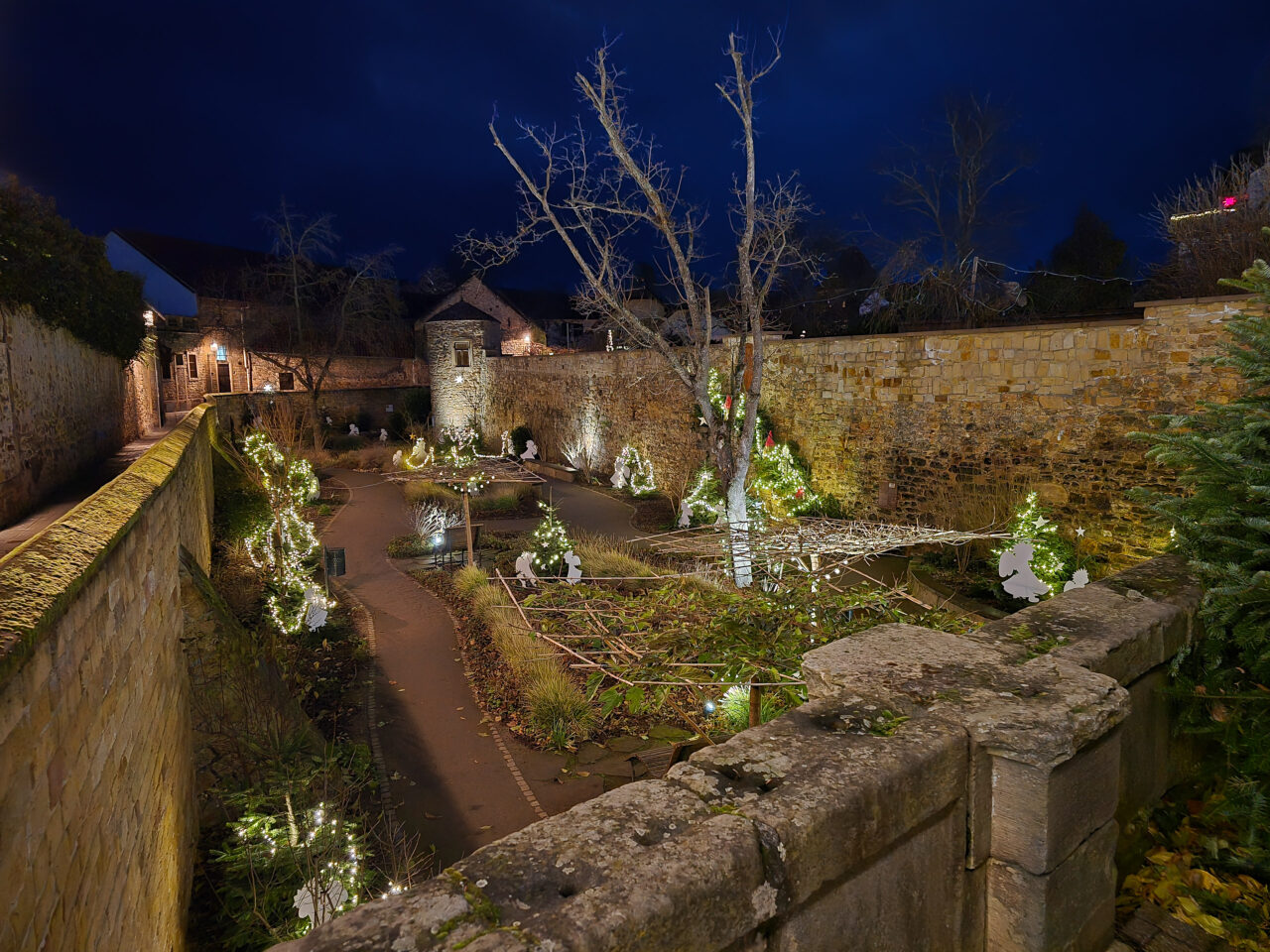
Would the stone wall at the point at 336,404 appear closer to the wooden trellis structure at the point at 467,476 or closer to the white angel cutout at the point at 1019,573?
the wooden trellis structure at the point at 467,476

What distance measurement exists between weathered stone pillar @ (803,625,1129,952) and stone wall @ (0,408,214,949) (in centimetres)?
243

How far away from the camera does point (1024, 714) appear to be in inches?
76.0

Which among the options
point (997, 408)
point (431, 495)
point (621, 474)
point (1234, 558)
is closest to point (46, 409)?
point (431, 495)

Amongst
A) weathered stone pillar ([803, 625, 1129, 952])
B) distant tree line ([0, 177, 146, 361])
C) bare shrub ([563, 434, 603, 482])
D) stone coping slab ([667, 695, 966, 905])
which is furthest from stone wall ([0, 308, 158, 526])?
bare shrub ([563, 434, 603, 482])

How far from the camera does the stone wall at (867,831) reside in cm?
128

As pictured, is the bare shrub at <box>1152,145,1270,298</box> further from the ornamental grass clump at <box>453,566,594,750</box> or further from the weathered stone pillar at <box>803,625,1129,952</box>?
the weathered stone pillar at <box>803,625,1129,952</box>

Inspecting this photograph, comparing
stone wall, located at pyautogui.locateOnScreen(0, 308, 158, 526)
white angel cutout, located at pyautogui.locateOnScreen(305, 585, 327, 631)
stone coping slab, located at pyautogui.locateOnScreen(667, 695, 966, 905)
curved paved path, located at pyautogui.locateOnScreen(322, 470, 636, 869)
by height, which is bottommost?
curved paved path, located at pyautogui.locateOnScreen(322, 470, 636, 869)

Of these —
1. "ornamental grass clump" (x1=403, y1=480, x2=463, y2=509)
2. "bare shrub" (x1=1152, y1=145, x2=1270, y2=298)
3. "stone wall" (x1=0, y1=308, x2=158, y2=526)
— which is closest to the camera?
"stone wall" (x1=0, y1=308, x2=158, y2=526)

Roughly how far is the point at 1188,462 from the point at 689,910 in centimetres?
324

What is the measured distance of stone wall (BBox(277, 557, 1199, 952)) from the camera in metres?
1.28

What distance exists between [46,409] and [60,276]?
218cm

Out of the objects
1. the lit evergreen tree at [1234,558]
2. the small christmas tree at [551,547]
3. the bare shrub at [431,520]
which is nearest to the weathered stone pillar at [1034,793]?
the lit evergreen tree at [1234,558]

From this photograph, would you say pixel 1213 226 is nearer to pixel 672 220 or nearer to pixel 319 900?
pixel 672 220

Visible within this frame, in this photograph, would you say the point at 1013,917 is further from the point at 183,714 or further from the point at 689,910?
the point at 183,714
